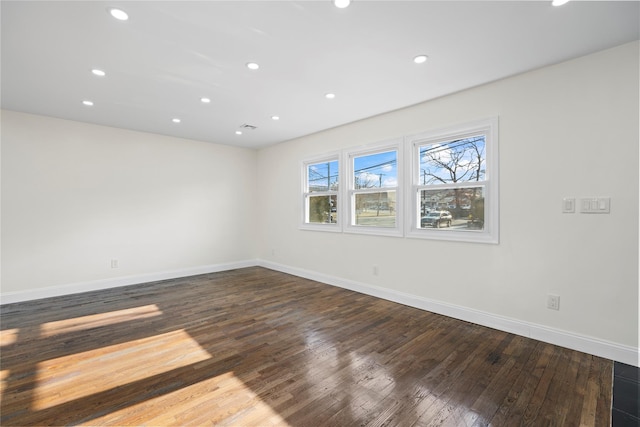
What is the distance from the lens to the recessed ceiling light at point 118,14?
192 centimetres

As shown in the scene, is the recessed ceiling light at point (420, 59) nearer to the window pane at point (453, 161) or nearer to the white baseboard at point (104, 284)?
the window pane at point (453, 161)

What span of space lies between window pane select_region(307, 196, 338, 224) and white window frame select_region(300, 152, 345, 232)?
2.9 inches

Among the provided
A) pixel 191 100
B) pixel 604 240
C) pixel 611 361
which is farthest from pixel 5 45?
pixel 611 361

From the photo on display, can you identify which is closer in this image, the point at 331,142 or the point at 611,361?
the point at 611,361

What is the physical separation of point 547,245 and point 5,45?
5016mm

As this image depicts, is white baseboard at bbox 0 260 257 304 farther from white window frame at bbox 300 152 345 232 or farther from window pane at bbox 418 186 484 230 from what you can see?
window pane at bbox 418 186 484 230

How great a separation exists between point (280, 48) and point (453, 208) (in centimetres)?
258

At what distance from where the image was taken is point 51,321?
3193mm

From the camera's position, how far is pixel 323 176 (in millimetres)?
5105

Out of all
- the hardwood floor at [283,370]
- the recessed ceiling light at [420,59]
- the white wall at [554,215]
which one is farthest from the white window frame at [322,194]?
the recessed ceiling light at [420,59]

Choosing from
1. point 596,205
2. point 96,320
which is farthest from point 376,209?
point 96,320

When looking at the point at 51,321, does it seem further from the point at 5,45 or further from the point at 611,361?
the point at 611,361

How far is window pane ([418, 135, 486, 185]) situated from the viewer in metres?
3.23

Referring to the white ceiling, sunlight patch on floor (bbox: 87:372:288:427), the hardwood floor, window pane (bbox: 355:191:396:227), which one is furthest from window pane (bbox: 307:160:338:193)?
sunlight patch on floor (bbox: 87:372:288:427)
